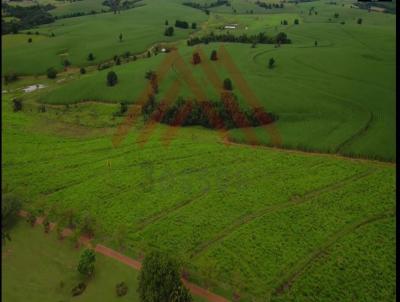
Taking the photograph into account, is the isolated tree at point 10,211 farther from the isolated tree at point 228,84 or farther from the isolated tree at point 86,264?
the isolated tree at point 228,84

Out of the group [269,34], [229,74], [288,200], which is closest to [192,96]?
[229,74]

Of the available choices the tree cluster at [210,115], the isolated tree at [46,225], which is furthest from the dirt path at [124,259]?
the tree cluster at [210,115]

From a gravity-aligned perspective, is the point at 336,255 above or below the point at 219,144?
below

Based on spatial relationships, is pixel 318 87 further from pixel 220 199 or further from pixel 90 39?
pixel 90 39

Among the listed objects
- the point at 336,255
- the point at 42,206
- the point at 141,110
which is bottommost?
the point at 336,255

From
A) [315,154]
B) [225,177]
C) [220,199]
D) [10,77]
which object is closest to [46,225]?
[220,199]

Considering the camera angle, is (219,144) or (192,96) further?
(192,96)

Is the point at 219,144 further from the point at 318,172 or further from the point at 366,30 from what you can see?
the point at 366,30
